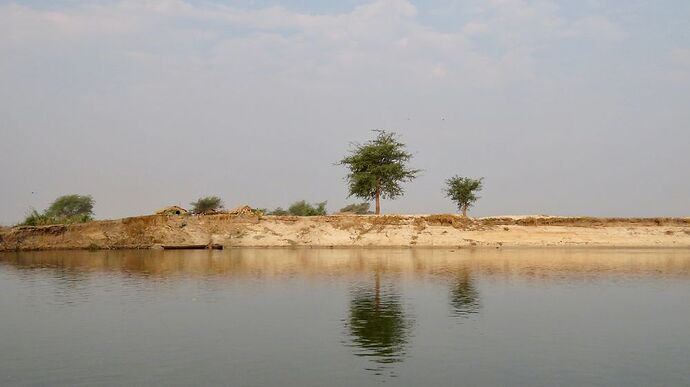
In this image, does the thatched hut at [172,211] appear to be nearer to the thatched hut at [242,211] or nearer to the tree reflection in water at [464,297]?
the thatched hut at [242,211]

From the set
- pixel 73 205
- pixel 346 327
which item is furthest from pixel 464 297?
pixel 73 205

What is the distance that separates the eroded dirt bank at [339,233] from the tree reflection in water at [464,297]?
94.3 feet

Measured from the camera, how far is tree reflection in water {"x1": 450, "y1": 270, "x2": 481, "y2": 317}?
2332cm

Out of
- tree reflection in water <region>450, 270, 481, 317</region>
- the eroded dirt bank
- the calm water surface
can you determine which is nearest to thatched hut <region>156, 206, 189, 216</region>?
the eroded dirt bank

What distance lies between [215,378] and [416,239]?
48.5 m

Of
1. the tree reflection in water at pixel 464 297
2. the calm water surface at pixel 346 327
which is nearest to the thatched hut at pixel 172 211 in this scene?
the calm water surface at pixel 346 327

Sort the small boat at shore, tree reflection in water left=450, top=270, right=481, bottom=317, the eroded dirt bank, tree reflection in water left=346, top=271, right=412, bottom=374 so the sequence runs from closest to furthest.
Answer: tree reflection in water left=346, top=271, right=412, bottom=374 → tree reflection in water left=450, top=270, right=481, bottom=317 → the small boat at shore → the eroded dirt bank

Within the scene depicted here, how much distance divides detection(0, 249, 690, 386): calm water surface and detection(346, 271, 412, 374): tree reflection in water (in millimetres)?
63

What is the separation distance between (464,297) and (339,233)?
36863mm

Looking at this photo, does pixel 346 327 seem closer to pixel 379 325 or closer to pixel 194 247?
pixel 379 325

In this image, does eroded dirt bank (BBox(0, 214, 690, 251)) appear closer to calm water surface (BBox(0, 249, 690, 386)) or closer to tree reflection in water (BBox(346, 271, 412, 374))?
calm water surface (BBox(0, 249, 690, 386))

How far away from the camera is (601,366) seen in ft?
51.4

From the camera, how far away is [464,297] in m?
26.8

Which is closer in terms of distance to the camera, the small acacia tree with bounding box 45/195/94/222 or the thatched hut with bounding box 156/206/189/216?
the thatched hut with bounding box 156/206/189/216
